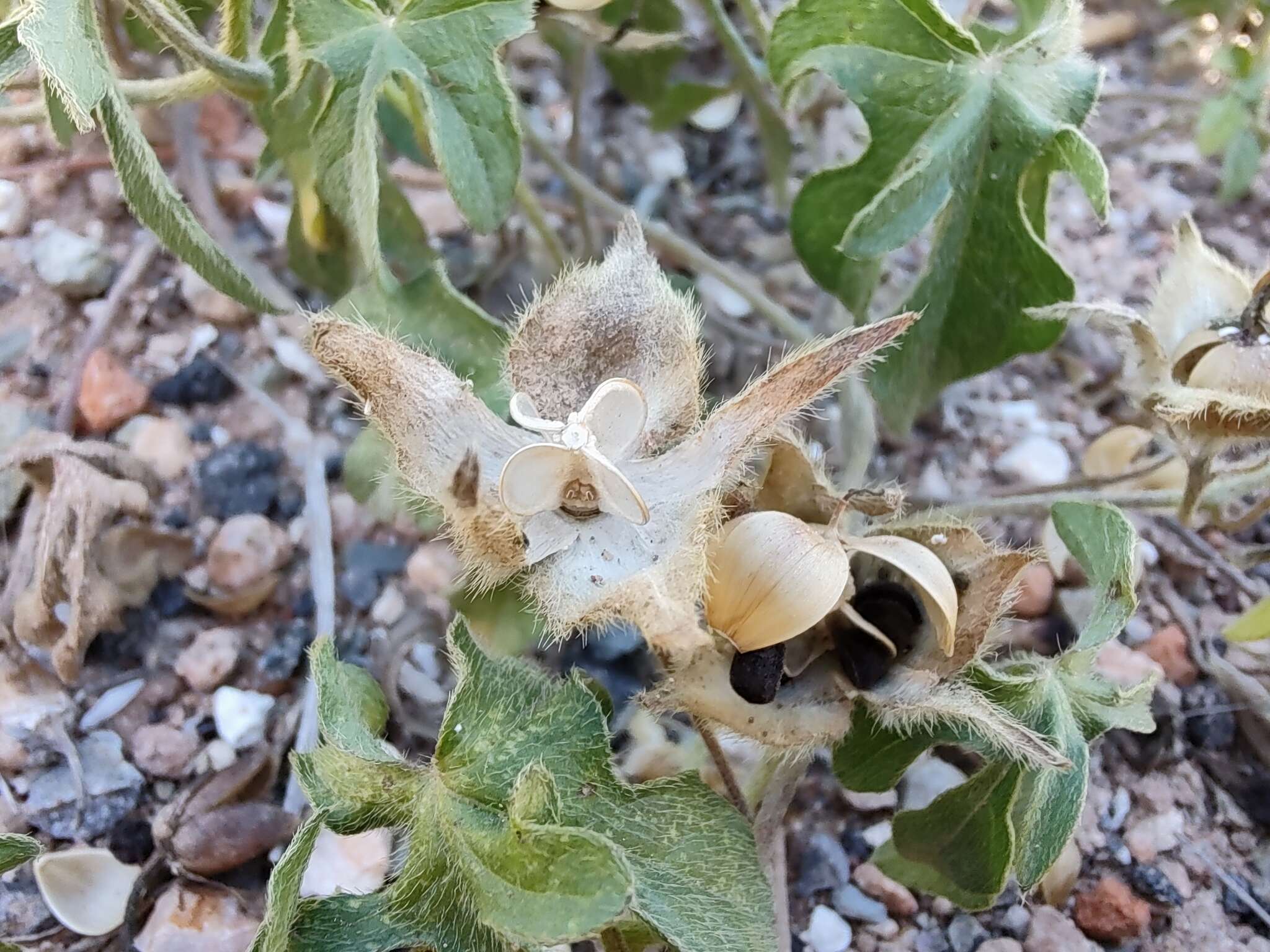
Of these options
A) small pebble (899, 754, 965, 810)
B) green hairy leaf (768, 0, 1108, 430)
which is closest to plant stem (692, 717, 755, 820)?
small pebble (899, 754, 965, 810)

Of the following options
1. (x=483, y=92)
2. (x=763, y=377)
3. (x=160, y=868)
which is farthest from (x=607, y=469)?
(x=160, y=868)

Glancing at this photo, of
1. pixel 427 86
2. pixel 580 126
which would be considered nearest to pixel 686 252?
pixel 580 126

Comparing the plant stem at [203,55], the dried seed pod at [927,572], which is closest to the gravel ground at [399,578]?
the dried seed pod at [927,572]

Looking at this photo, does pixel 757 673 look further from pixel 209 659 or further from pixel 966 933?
pixel 209 659

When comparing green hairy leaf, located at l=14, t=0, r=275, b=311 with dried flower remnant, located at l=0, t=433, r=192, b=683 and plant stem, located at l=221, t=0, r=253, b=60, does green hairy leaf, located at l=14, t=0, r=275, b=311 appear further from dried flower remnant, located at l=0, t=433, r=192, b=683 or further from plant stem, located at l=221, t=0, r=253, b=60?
dried flower remnant, located at l=0, t=433, r=192, b=683

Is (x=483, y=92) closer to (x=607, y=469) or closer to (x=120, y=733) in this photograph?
(x=607, y=469)

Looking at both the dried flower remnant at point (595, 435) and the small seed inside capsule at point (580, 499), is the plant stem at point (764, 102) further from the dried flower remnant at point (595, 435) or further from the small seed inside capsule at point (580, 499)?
the small seed inside capsule at point (580, 499)
